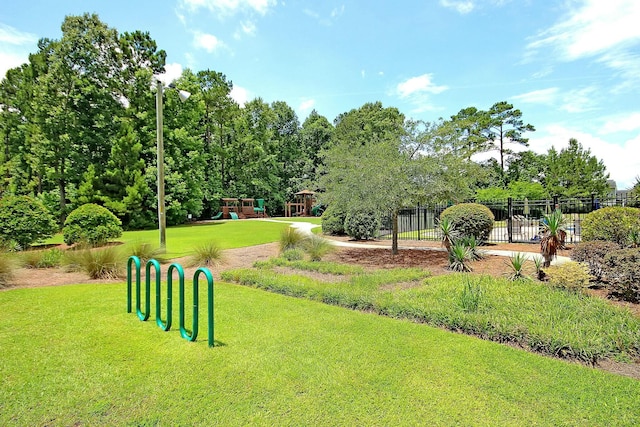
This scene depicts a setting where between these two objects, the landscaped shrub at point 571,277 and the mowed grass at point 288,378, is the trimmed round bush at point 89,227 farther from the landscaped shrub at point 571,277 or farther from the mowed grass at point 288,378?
the landscaped shrub at point 571,277

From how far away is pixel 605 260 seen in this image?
6621mm

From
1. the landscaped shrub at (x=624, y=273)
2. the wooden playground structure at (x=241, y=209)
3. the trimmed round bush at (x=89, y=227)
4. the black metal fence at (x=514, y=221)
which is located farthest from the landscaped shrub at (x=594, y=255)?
the wooden playground structure at (x=241, y=209)

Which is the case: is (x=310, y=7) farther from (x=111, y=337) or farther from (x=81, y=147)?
(x=81, y=147)

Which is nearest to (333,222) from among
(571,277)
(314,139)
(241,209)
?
(571,277)

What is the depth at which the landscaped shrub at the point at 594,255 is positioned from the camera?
691 cm

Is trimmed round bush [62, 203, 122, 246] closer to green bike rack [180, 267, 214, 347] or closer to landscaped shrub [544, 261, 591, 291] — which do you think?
green bike rack [180, 267, 214, 347]

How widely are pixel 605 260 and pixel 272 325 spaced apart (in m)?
6.44

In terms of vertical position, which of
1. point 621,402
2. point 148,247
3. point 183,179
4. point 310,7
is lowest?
point 621,402

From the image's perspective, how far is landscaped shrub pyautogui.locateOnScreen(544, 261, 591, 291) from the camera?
20.8 ft

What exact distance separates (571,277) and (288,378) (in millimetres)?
5801

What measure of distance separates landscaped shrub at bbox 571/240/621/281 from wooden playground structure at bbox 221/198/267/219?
3330 cm

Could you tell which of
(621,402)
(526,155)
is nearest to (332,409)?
(621,402)

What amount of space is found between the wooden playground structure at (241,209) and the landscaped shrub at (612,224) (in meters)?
31.9

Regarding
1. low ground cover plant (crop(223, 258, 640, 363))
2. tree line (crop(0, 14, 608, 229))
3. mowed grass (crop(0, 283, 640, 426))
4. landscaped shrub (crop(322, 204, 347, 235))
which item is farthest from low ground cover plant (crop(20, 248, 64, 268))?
landscaped shrub (crop(322, 204, 347, 235))
